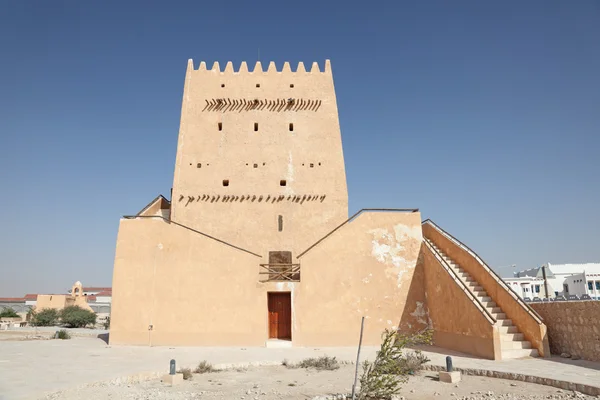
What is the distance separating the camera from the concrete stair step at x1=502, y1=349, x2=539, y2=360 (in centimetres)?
1157

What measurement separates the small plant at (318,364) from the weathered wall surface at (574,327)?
6070 millimetres

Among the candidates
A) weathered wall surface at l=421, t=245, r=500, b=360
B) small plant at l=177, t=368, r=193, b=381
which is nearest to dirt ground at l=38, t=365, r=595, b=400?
small plant at l=177, t=368, r=193, b=381

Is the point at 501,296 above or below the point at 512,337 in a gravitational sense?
above

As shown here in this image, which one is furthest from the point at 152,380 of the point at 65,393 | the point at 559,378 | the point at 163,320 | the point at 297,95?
the point at 297,95

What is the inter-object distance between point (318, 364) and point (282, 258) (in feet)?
24.0

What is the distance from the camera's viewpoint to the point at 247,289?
15.7 m

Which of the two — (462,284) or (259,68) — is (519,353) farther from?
(259,68)

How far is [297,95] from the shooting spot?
2106 centimetres

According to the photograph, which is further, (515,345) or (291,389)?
(515,345)

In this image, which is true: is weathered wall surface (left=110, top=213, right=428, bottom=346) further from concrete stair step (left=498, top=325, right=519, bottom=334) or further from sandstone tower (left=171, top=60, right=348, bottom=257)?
concrete stair step (left=498, top=325, right=519, bottom=334)

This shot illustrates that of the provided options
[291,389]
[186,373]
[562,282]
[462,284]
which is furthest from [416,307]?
[562,282]

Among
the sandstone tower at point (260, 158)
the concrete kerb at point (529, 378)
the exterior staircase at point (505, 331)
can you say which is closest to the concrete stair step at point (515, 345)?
the exterior staircase at point (505, 331)

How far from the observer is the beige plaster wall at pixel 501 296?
456 inches

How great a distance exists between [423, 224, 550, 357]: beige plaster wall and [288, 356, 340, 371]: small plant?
→ 536 cm
